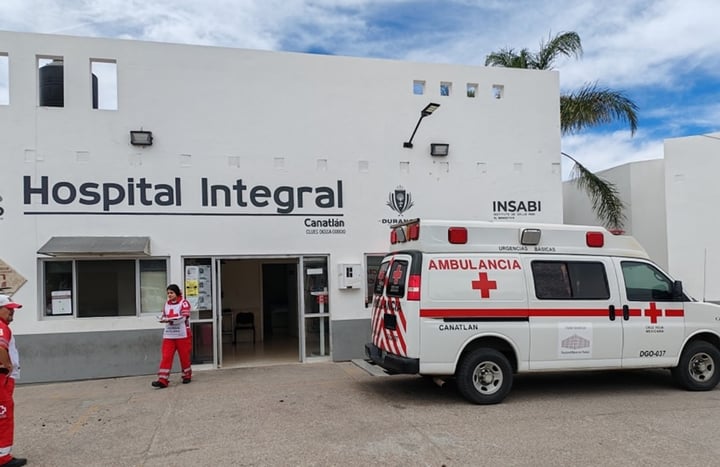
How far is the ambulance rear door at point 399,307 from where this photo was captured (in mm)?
7031

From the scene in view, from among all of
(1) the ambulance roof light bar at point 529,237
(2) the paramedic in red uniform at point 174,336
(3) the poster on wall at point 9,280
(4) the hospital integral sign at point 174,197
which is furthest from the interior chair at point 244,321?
(1) the ambulance roof light bar at point 529,237

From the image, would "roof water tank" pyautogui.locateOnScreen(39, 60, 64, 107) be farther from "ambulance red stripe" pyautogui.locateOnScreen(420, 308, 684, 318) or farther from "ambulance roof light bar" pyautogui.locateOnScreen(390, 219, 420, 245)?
"ambulance red stripe" pyautogui.locateOnScreen(420, 308, 684, 318)

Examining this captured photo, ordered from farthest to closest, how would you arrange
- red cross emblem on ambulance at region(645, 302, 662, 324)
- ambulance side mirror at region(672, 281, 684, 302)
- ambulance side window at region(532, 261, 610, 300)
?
ambulance side mirror at region(672, 281, 684, 302)
red cross emblem on ambulance at region(645, 302, 662, 324)
ambulance side window at region(532, 261, 610, 300)

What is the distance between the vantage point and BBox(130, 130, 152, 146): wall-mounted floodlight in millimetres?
9648

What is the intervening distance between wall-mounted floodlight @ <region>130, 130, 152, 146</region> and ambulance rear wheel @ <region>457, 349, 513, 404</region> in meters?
6.61

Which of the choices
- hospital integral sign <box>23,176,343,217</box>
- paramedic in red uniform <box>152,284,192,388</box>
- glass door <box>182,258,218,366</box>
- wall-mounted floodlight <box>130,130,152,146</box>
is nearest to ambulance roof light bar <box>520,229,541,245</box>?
hospital integral sign <box>23,176,343,217</box>

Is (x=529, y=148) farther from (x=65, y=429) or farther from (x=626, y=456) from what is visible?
(x=65, y=429)

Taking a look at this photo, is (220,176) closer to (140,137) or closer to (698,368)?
(140,137)

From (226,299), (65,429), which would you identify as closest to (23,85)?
(65,429)

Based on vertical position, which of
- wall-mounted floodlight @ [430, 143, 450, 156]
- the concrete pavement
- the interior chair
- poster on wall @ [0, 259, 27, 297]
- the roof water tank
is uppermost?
the roof water tank

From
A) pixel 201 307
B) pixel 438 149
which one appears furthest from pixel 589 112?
pixel 201 307

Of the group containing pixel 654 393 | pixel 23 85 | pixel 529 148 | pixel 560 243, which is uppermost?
pixel 23 85

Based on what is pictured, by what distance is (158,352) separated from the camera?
963 centimetres

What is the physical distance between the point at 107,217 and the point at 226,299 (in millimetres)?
6083
